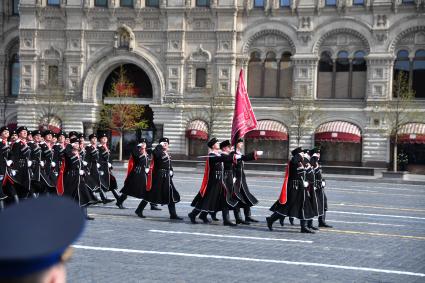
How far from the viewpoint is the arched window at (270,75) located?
42250 millimetres

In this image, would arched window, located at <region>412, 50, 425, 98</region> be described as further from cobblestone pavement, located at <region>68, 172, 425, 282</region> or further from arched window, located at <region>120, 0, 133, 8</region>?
cobblestone pavement, located at <region>68, 172, 425, 282</region>

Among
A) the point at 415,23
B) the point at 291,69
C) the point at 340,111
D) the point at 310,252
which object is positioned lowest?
the point at 310,252

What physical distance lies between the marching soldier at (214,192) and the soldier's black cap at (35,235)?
480 inches

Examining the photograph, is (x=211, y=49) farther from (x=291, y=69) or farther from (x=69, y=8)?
(x=69, y=8)

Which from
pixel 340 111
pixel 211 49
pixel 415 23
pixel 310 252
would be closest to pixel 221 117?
pixel 211 49

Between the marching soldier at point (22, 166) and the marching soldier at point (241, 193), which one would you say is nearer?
the marching soldier at point (241, 193)

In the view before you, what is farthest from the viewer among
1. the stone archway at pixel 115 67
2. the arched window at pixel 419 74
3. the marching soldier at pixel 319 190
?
the stone archway at pixel 115 67

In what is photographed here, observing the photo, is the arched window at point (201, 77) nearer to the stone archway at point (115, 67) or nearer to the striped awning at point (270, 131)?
the stone archway at point (115, 67)

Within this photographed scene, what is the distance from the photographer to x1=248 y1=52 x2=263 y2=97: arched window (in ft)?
139

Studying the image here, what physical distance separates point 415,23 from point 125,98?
18688 millimetres

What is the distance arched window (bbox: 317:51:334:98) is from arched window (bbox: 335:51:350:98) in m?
0.37

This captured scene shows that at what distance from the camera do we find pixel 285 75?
42.1 m

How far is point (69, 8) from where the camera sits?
144 ft

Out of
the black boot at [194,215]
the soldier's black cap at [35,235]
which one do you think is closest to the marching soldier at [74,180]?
the black boot at [194,215]
